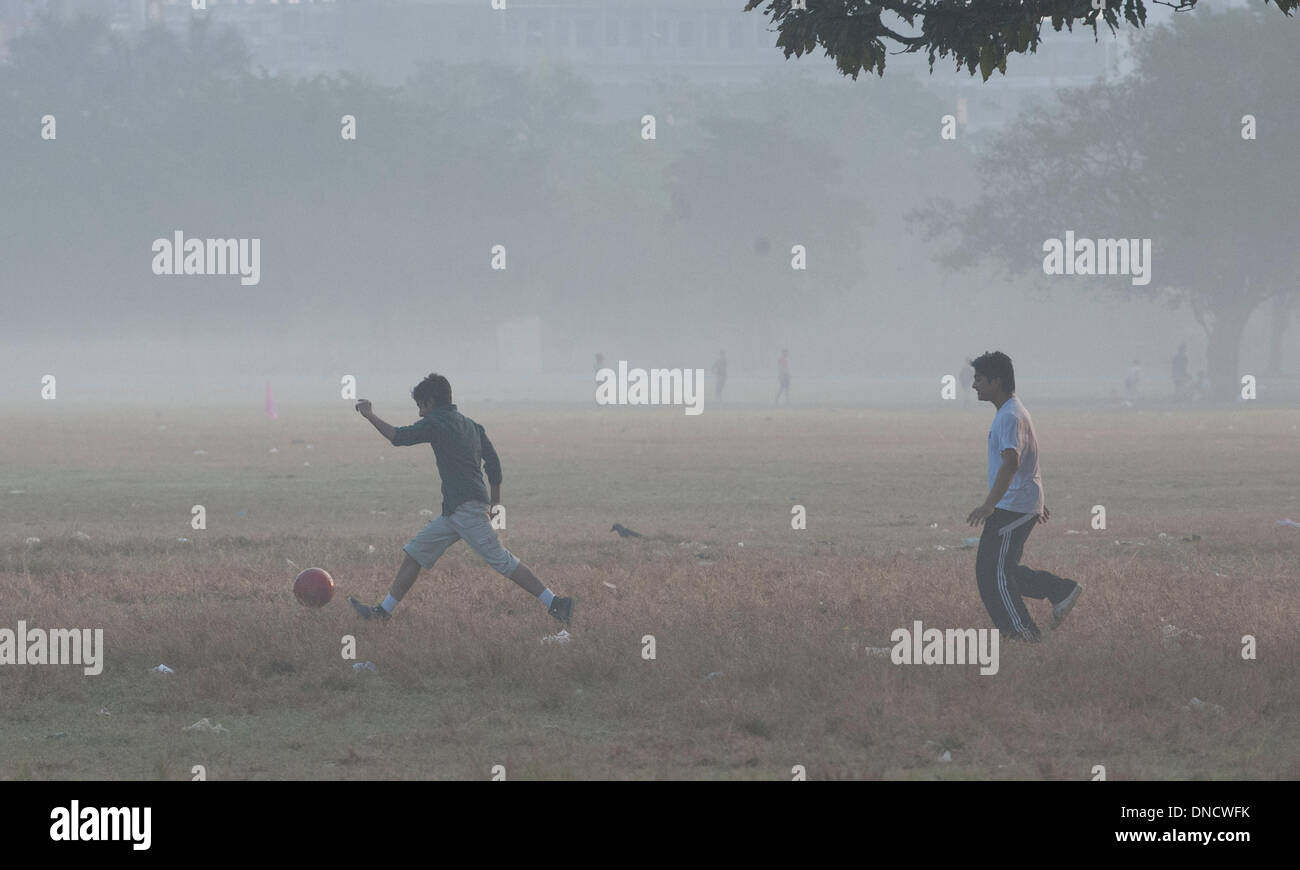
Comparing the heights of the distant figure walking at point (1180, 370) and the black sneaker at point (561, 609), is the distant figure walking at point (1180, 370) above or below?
above

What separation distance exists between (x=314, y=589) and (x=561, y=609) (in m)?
1.96

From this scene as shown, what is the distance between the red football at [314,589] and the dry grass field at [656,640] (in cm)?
19

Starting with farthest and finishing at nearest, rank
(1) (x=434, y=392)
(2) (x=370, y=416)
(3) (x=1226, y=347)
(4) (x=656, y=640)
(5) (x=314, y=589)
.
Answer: (3) (x=1226, y=347), (5) (x=314, y=589), (1) (x=434, y=392), (4) (x=656, y=640), (2) (x=370, y=416)

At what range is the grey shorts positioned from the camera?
1155cm

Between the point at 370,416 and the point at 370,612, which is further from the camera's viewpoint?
the point at 370,612

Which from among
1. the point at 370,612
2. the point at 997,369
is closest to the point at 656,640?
the point at 370,612

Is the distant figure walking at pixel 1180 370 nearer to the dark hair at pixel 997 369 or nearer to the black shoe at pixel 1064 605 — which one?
the black shoe at pixel 1064 605

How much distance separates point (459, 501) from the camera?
38.0 ft

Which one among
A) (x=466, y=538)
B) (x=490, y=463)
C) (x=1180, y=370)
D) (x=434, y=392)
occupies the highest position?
(x=1180, y=370)

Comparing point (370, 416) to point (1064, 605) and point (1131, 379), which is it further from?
point (1131, 379)

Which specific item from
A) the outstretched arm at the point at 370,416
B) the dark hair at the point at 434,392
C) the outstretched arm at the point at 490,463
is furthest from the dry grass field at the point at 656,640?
the dark hair at the point at 434,392

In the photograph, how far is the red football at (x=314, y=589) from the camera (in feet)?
40.2
